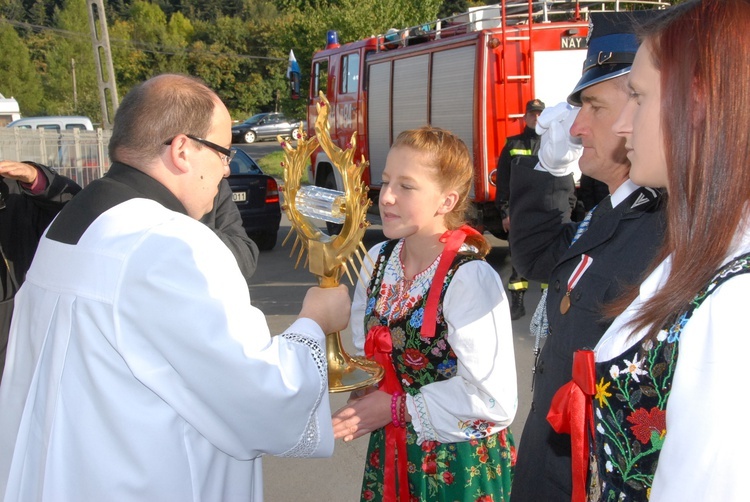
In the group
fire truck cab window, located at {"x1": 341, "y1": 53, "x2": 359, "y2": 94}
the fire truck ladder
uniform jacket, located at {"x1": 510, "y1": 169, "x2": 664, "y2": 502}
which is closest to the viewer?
uniform jacket, located at {"x1": 510, "y1": 169, "x2": 664, "y2": 502}

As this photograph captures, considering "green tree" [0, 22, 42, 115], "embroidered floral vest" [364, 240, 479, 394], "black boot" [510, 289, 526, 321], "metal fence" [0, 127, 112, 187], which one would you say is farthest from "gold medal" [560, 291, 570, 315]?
"green tree" [0, 22, 42, 115]

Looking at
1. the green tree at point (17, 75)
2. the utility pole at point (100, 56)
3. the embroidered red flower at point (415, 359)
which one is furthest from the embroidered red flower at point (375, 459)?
the green tree at point (17, 75)

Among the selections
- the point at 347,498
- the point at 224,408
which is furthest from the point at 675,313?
the point at 347,498

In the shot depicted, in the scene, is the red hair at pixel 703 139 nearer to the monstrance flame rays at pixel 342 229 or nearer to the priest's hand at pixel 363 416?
the monstrance flame rays at pixel 342 229

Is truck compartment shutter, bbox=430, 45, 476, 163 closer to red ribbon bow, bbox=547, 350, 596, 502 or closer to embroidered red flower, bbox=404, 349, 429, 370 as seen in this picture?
embroidered red flower, bbox=404, 349, 429, 370

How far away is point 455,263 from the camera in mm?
2143

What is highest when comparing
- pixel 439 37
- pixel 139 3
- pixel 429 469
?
pixel 139 3

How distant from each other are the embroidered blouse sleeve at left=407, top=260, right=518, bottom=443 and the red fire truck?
17.5 ft

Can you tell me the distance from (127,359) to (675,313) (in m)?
1.04

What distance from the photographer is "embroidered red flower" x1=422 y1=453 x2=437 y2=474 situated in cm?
217

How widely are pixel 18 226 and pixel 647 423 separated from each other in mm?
2538

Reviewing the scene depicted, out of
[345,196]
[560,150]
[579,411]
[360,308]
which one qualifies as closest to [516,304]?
[360,308]

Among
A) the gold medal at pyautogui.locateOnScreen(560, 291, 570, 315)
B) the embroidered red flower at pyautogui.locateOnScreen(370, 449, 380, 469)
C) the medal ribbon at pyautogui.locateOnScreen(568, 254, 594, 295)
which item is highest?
Result: the medal ribbon at pyautogui.locateOnScreen(568, 254, 594, 295)

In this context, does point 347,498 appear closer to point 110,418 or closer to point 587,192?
point 110,418
